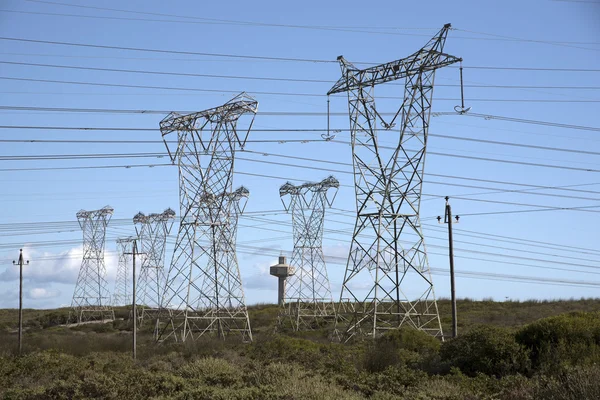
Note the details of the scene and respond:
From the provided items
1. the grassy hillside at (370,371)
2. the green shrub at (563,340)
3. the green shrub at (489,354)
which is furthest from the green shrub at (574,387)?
the green shrub at (489,354)

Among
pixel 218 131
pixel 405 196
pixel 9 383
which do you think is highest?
pixel 218 131

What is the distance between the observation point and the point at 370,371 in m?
30.6

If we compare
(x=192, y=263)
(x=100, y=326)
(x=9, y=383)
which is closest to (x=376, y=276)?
(x=192, y=263)

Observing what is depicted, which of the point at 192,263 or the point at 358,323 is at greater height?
the point at 192,263

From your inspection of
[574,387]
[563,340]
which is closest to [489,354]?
[563,340]

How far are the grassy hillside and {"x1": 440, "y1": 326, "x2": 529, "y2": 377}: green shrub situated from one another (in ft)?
0.11

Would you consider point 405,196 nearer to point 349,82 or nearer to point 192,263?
point 349,82

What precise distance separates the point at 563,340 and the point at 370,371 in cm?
720

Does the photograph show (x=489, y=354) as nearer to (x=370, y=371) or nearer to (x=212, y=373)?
(x=370, y=371)

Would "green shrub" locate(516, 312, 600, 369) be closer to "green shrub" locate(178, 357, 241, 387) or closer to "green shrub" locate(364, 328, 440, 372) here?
"green shrub" locate(364, 328, 440, 372)

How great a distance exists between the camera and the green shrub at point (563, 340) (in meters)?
26.5

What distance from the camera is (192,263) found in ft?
150

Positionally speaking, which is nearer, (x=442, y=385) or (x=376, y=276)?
(x=442, y=385)

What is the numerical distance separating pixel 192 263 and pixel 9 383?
54.3ft
